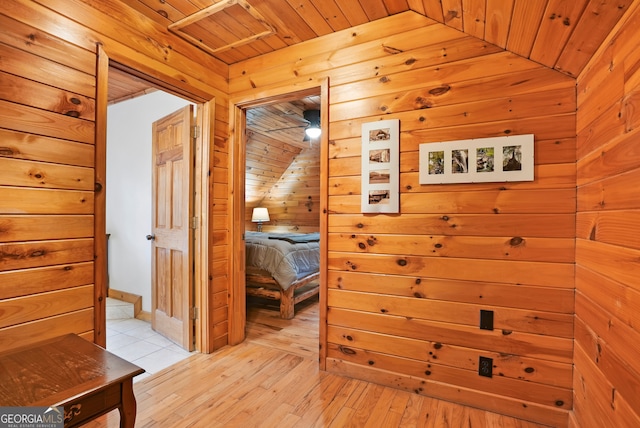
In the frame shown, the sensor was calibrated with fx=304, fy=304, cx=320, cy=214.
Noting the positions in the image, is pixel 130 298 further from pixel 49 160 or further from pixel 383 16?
pixel 383 16

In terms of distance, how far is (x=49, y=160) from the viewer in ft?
5.00

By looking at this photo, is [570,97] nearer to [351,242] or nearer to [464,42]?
[464,42]

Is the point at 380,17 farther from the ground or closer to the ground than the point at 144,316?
farther from the ground

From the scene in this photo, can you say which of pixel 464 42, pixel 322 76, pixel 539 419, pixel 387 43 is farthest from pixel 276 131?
pixel 539 419

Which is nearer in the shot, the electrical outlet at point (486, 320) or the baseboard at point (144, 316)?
the electrical outlet at point (486, 320)

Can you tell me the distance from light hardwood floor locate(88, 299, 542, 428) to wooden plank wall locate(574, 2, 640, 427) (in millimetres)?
590

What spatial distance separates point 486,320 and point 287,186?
5211mm

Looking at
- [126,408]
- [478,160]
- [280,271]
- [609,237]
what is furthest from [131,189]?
[609,237]

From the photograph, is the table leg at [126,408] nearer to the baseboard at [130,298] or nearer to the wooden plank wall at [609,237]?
the wooden plank wall at [609,237]

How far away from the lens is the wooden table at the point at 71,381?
35.0 inches

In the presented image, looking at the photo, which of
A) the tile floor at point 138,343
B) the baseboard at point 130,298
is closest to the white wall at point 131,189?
the baseboard at point 130,298

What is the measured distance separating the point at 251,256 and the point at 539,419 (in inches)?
110

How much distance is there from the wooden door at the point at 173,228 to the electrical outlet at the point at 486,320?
2.08 metres

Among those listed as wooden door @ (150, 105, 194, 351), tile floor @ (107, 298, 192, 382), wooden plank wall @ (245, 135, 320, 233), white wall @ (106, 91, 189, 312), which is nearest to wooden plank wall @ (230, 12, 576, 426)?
wooden door @ (150, 105, 194, 351)
